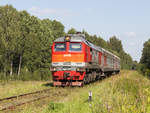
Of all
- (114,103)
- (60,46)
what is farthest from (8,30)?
(114,103)

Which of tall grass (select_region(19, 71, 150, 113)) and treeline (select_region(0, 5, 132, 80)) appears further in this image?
treeline (select_region(0, 5, 132, 80))

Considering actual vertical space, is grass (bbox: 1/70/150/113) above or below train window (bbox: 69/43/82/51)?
below

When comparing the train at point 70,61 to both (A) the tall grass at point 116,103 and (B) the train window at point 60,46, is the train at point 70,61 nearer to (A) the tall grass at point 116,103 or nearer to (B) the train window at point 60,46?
(B) the train window at point 60,46

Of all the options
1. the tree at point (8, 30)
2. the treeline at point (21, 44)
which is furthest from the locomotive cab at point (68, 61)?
the tree at point (8, 30)

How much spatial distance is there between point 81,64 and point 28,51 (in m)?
26.8

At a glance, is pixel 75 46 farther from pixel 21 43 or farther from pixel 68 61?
pixel 21 43

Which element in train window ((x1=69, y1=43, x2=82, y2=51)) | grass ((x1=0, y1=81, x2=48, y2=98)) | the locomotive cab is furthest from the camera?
train window ((x1=69, y1=43, x2=82, y2=51))

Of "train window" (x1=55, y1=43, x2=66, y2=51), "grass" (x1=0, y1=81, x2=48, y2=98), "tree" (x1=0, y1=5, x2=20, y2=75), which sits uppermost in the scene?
"tree" (x1=0, y1=5, x2=20, y2=75)

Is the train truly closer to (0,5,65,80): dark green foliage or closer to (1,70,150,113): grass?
(1,70,150,113): grass

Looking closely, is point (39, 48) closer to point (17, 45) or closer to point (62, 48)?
point (17, 45)

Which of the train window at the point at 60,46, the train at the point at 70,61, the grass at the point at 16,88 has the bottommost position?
the grass at the point at 16,88

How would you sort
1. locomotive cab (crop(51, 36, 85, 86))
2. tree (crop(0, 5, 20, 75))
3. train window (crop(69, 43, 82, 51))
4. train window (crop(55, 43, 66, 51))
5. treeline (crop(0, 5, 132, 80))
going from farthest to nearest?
A: treeline (crop(0, 5, 132, 80)) → tree (crop(0, 5, 20, 75)) → train window (crop(55, 43, 66, 51)) → train window (crop(69, 43, 82, 51)) → locomotive cab (crop(51, 36, 85, 86))

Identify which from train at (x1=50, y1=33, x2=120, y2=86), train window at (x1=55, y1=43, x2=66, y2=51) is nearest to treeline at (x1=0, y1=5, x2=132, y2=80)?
train window at (x1=55, y1=43, x2=66, y2=51)

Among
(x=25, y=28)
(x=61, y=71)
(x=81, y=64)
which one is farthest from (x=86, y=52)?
(x=25, y=28)
